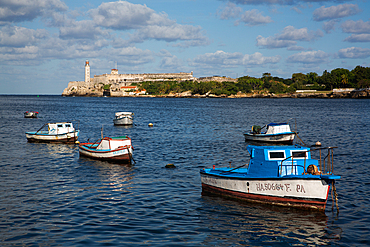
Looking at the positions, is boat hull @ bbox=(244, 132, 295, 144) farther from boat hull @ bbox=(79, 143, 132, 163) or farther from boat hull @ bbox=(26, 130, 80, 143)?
boat hull @ bbox=(26, 130, 80, 143)

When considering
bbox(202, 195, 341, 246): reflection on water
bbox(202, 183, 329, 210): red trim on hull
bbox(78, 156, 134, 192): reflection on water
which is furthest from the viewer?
bbox(78, 156, 134, 192): reflection on water

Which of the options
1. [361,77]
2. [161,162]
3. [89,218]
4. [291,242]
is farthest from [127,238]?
[361,77]

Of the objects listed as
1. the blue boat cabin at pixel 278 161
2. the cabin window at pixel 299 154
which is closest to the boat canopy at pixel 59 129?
the blue boat cabin at pixel 278 161

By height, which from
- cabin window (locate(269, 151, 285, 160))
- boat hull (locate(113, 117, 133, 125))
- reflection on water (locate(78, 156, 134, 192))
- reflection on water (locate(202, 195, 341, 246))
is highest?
cabin window (locate(269, 151, 285, 160))

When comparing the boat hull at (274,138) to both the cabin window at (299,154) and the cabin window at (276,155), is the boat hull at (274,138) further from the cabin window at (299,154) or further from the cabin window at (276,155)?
the cabin window at (276,155)

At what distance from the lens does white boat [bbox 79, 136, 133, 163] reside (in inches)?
1084

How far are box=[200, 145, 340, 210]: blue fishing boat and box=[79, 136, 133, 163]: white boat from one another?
10285mm

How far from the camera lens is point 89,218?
1538cm

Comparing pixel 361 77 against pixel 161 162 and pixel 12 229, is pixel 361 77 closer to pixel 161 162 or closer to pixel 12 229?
pixel 161 162

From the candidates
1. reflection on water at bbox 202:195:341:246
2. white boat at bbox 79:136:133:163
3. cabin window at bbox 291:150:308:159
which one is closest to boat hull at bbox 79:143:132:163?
white boat at bbox 79:136:133:163

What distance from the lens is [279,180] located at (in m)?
16.7

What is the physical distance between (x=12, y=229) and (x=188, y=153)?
20.0 m

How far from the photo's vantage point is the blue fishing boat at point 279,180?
52.7 ft

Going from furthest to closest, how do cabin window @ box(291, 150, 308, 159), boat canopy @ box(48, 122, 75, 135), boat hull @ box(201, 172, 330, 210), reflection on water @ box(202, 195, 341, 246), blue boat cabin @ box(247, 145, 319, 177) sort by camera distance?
boat canopy @ box(48, 122, 75, 135) → cabin window @ box(291, 150, 308, 159) → blue boat cabin @ box(247, 145, 319, 177) → boat hull @ box(201, 172, 330, 210) → reflection on water @ box(202, 195, 341, 246)
